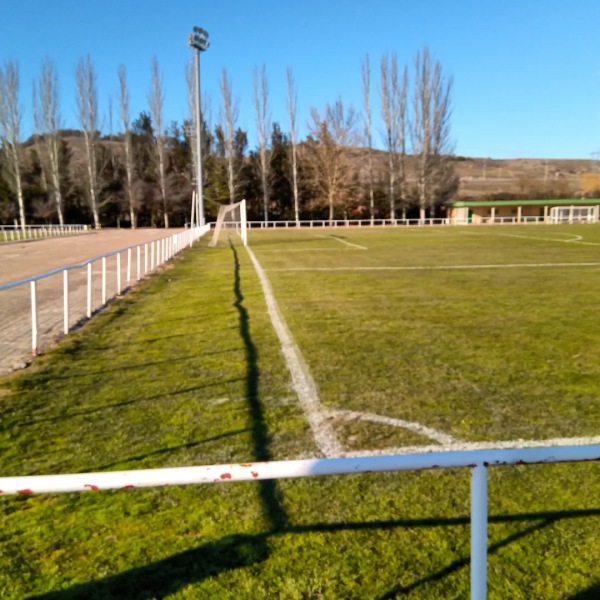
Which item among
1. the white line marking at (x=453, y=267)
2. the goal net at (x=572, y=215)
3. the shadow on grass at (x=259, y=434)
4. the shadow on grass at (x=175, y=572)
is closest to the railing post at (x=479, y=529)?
the shadow on grass at (x=175, y=572)

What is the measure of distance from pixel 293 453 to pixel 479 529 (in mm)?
2244

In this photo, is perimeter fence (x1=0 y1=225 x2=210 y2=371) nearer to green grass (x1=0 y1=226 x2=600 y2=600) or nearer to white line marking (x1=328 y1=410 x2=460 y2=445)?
green grass (x1=0 y1=226 x2=600 y2=600)

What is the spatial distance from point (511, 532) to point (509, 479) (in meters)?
0.67

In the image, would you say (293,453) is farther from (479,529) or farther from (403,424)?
(479,529)

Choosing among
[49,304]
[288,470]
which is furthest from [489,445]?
[49,304]

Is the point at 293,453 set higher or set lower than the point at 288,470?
lower

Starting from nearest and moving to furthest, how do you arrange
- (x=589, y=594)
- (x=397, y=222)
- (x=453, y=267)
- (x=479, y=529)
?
(x=479, y=529), (x=589, y=594), (x=453, y=267), (x=397, y=222)

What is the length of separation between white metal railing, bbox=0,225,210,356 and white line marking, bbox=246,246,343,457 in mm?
3136

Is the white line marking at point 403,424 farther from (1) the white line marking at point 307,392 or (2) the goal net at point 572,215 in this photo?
(2) the goal net at point 572,215

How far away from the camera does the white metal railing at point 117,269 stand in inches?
A: 293

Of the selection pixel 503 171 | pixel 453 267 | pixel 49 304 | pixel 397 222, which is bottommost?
pixel 453 267

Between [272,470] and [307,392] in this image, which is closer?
[272,470]

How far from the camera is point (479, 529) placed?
6.67 feet

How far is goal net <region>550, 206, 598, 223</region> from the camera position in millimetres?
62031
